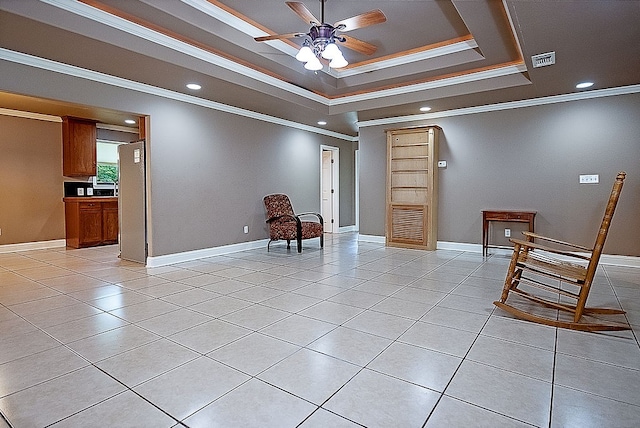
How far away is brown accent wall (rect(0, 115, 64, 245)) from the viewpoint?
6.23 meters

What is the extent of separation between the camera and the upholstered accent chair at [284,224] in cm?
609

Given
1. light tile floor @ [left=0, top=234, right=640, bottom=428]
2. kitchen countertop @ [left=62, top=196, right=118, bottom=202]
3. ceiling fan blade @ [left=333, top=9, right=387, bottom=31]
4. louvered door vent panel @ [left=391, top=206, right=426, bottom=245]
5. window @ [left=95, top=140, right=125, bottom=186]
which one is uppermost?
ceiling fan blade @ [left=333, top=9, right=387, bottom=31]

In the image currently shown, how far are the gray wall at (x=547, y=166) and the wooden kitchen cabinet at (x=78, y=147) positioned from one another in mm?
5944

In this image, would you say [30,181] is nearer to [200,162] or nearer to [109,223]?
[109,223]

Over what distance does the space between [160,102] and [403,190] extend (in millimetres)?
4166

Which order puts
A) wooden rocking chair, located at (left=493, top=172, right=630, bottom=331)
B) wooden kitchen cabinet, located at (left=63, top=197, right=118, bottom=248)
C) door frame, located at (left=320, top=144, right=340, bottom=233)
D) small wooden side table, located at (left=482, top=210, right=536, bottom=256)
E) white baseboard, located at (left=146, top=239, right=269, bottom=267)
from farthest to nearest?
door frame, located at (left=320, top=144, right=340, bottom=233) → wooden kitchen cabinet, located at (left=63, top=197, right=118, bottom=248) → small wooden side table, located at (left=482, top=210, right=536, bottom=256) → white baseboard, located at (left=146, top=239, right=269, bottom=267) → wooden rocking chair, located at (left=493, top=172, right=630, bottom=331)

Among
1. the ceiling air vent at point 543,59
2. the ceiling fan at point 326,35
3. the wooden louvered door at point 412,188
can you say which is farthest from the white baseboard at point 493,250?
the ceiling fan at point 326,35

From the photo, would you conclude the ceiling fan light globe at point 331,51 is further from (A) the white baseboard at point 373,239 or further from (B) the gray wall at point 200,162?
(A) the white baseboard at point 373,239

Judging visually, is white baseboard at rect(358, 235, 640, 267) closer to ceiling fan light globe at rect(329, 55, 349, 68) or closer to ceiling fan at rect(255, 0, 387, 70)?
ceiling fan at rect(255, 0, 387, 70)

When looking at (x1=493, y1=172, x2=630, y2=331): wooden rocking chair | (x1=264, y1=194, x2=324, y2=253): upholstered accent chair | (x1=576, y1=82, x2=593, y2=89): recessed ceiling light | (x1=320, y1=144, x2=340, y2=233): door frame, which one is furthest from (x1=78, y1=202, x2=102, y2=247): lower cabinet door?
(x1=576, y1=82, x2=593, y2=89): recessed ceiling light

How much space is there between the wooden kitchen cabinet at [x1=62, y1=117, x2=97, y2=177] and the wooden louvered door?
5715 mm

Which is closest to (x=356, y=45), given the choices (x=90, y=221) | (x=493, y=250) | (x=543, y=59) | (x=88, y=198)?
(x=543, y=59)

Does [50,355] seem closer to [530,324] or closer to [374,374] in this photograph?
[374,374]

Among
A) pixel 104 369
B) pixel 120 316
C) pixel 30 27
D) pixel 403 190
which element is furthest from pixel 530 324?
pixel 30 27
